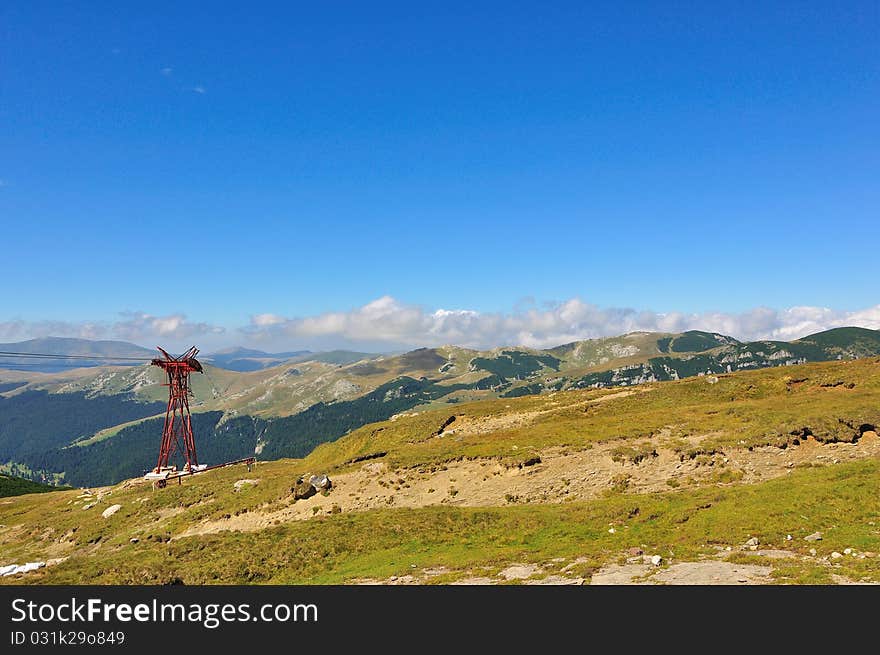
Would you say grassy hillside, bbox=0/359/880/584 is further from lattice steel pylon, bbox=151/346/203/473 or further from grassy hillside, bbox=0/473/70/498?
grassy hillside, bbox=0/473/70/498

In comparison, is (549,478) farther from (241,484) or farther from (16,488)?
(16,488)

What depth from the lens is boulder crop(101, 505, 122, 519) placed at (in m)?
53.0

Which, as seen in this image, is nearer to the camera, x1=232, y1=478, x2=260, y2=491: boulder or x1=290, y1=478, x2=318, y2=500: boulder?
x1=290, y1=478, x2=318, y2=500: boulder

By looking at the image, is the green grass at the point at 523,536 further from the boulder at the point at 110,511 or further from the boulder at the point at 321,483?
the boulder at the point at 110,511

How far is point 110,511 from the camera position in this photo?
177ft

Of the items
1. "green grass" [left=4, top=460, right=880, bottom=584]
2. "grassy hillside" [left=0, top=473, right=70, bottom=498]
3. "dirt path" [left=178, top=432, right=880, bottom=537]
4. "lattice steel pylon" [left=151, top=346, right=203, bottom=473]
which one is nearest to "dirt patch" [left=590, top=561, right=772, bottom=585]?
"green grass" [left=4, top=460, right=880, bottom=584]

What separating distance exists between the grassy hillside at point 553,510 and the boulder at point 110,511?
146cm

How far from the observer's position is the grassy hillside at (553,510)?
24234mm

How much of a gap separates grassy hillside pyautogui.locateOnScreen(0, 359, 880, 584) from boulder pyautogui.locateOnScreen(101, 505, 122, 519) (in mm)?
1463

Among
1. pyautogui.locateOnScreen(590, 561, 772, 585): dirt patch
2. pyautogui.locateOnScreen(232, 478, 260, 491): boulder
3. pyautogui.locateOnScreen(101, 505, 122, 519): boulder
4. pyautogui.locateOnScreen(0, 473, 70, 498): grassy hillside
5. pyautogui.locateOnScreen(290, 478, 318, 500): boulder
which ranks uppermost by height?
pyautogui.locateOnScreen(590, 561, 772, 585): dirt patch

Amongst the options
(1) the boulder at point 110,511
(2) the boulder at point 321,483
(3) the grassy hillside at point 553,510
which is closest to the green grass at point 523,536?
(3) the grassy hillside at point 553,510

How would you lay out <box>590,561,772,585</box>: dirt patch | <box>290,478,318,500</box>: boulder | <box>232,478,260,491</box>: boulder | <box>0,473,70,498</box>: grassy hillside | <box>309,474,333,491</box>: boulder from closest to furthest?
<box>590,561,772,585</box>: dirt patch → <box>290,478,318,500</box>: boulder → <box>309,474,333,491</box>: boulder → <box>232,478,260,491</box>: boulder → <box>0,473,70,498</box>: grassy hillside

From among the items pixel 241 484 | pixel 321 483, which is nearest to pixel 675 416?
pixel 321 483
